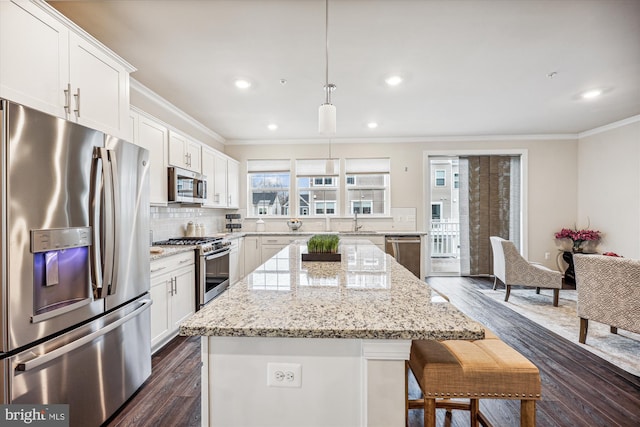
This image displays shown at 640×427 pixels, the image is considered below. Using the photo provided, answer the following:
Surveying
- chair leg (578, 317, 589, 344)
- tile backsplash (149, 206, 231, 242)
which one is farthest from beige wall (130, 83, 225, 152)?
chair leg (578, 317, 589, 344)

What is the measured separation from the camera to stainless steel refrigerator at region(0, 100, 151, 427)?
3.97 ft

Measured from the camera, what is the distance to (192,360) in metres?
2.45

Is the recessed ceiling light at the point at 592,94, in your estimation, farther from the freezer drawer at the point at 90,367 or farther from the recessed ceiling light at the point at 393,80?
the freezer drawer at the point at 90,367

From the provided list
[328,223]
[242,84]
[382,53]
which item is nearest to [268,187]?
[328,223]

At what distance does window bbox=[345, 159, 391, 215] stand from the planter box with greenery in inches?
135

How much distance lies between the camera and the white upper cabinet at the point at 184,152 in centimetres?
325

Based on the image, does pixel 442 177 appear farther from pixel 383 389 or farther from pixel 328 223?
pixel 383 389

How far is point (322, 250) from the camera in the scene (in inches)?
80.7

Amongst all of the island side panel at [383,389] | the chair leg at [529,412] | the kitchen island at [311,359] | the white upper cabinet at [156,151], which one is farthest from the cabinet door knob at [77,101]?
the chair leg at [529,412]

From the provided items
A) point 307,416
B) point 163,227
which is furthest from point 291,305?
point 163,227

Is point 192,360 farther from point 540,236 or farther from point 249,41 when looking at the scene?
point 540,236

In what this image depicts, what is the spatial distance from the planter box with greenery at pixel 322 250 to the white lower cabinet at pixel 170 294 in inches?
53.8

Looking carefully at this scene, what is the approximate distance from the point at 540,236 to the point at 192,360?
581 cm

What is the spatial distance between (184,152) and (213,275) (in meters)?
1.53
